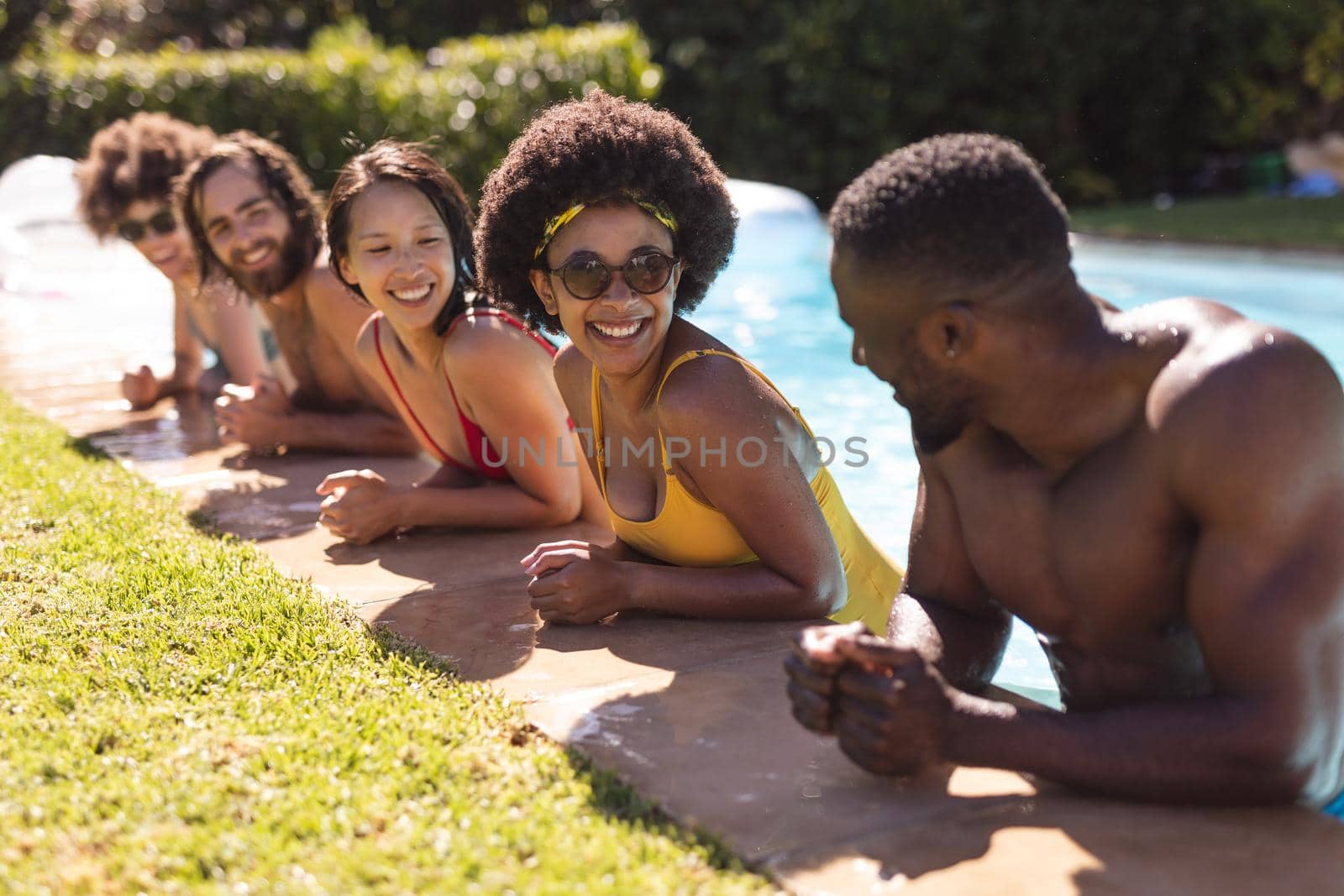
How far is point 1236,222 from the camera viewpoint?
42.3ft

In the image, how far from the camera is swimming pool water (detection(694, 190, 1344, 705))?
8270mm

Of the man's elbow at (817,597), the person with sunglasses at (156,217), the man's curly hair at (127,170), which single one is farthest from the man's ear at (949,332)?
the man's curly hair at (127,170)

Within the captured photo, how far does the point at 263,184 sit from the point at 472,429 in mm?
1940

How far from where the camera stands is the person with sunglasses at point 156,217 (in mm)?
6746

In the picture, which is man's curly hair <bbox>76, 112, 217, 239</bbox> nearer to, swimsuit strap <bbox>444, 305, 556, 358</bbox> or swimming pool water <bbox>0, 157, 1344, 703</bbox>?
swimming pool water <bbox>0, 157, 1344, 703</bbox>

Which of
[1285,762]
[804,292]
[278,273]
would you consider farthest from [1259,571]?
[804,292]

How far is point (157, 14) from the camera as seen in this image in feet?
76.2

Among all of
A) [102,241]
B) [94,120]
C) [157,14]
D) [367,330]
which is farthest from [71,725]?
[157,14]

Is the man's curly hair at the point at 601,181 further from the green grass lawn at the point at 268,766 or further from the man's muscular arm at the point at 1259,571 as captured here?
the man's muscular arm at the point at 1259,571

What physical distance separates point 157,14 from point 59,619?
2248 centimetres

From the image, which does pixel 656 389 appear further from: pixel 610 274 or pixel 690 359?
pixel 610 274

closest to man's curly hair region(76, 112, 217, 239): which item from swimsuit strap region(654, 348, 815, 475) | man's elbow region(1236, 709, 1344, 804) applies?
swimsuit strap region(654, 348, 815, 475)

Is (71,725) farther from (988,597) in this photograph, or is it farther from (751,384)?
(988,597)

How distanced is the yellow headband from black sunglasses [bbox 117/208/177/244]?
397 cm
